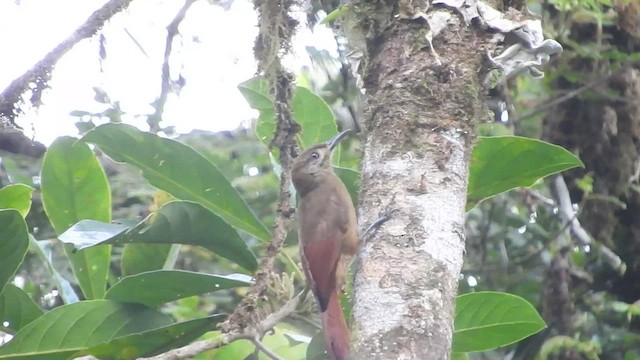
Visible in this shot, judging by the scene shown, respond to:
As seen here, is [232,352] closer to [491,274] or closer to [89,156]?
[89,156]

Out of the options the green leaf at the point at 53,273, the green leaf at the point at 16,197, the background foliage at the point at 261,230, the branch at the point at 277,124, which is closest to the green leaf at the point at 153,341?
the background foliage at the point at 261,230

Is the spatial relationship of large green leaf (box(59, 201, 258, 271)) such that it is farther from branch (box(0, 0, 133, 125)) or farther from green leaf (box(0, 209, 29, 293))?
branch (box(0, 0, 133, 125))

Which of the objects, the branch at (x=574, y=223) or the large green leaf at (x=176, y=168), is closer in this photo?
the large green leaf at (x=176, y=168)

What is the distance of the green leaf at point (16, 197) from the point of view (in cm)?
287

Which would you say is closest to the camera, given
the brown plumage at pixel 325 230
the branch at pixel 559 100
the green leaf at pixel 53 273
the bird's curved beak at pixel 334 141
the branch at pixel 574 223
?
the brown plumage at pixel 325 230

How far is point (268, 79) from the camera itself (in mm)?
2799

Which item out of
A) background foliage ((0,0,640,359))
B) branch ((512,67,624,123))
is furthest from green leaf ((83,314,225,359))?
branch ((512,67,624,123))

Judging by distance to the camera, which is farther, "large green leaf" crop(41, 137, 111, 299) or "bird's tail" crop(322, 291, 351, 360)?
"large green leaf" crop(41, 137, 111, 299)

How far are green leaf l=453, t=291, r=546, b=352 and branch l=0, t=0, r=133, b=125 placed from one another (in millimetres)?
1323

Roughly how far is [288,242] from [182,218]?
91 cm

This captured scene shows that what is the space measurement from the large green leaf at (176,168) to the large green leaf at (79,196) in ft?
0.53

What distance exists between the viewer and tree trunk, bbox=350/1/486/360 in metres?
1.83

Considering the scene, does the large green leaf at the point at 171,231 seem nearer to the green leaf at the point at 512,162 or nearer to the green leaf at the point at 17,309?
the green leaf at the point at 17,309

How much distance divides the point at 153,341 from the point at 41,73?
840mm
